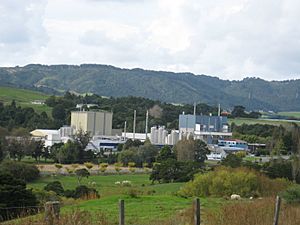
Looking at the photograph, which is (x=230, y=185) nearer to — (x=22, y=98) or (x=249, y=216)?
(x=249, y=216)

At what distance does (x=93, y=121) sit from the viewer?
370ft

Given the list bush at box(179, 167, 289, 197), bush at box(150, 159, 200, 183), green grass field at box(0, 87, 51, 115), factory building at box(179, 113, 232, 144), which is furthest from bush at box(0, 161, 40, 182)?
green grass field at box(0, 87, 51, 115)

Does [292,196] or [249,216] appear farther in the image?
[292,196]

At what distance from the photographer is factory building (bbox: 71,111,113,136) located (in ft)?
366

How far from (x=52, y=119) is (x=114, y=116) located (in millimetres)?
12632

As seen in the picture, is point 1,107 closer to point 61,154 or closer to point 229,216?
point 61,154

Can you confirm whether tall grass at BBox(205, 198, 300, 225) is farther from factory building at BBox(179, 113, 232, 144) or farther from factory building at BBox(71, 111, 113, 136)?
factory building at BBox(179, 113, 232, 144)

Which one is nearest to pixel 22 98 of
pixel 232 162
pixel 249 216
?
pixel 232 162

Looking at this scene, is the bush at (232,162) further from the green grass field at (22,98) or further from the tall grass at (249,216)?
the green grass field at (22,98)

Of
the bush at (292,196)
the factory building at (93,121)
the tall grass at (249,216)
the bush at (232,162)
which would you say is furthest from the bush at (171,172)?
the factory building at (93,121)

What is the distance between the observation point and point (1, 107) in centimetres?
11519

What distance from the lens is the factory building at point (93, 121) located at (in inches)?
4390

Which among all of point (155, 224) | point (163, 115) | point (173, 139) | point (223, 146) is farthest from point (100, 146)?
point (155, 224)

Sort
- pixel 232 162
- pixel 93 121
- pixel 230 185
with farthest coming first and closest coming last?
pixel 93 121
pixel 232 162
pixel 230 185
